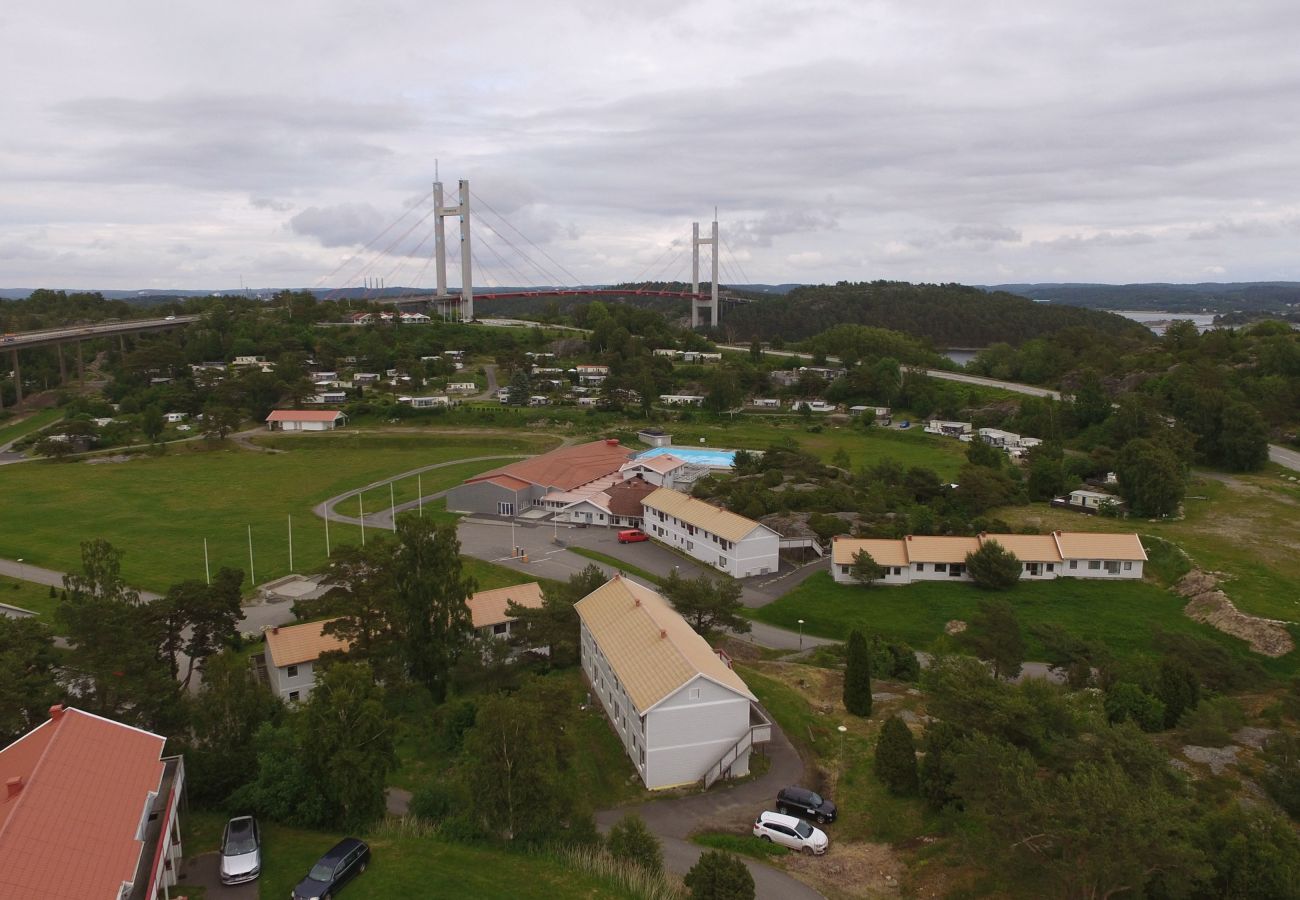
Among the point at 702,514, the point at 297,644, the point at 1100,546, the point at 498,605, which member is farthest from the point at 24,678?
the point at 1100,546

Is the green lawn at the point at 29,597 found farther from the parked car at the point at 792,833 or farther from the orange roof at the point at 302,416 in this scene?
the orange roof at the point at 302,416

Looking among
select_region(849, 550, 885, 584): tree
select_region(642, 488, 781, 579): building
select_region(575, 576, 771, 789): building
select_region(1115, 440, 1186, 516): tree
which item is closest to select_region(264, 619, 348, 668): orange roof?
select_region(575, 576, 771, 789): building

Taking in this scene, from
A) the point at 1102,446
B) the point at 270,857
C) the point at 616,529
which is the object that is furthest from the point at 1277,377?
the point at 270,857

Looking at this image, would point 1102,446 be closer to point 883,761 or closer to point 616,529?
point 616,529

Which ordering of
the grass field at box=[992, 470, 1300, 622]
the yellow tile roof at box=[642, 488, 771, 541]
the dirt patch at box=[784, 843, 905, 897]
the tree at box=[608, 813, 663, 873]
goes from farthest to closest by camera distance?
the yellow tile roof at box=[642, 488, 771, 541] < the grass field at box=[992, 470, 1300, 622] < the dirt patch at box=[784, 843, 905, 897] < the tree at box=[608, 813, 663, 873]

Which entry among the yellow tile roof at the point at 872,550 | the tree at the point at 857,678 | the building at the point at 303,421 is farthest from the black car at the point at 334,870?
the building at the point at 303,421

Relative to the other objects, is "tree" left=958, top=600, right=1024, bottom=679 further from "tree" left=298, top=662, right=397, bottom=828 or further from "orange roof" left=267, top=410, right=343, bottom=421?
"orange roof" left=267, top=410, right=343, bottom=421
